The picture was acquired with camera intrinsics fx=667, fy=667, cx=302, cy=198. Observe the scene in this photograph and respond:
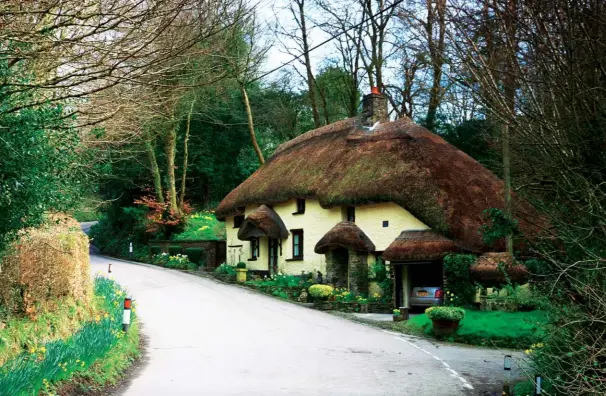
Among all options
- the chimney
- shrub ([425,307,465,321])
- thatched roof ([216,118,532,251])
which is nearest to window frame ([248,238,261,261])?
thatched roof ([216,118,532,251])

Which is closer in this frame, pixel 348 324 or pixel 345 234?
pixel 348 324

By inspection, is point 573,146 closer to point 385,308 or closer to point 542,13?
point 542,13

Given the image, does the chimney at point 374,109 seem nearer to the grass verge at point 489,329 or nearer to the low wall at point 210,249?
the low wall at point 210,249

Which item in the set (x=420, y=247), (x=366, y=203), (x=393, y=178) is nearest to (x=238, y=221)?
(x=366, y=203)

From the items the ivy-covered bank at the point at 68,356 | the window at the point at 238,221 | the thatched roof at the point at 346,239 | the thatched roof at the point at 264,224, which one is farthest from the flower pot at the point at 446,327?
the window at the point at 238,221

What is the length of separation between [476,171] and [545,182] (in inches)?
782

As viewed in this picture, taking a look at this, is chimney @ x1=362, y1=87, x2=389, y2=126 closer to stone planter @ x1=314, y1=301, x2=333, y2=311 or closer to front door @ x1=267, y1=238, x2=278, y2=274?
front door @ x1=267, y1=238, x2=278, y2=274

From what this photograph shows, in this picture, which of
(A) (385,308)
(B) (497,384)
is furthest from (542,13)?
(A) (385,308)

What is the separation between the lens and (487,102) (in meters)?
8.02

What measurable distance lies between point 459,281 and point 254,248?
1411 centimetres

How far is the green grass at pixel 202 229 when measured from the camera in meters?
39.2

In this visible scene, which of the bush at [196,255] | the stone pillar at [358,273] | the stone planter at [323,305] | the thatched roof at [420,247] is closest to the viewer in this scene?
the thatched roof at [420,247]

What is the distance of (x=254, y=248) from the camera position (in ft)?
113

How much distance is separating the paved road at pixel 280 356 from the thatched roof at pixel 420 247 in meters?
3.62
